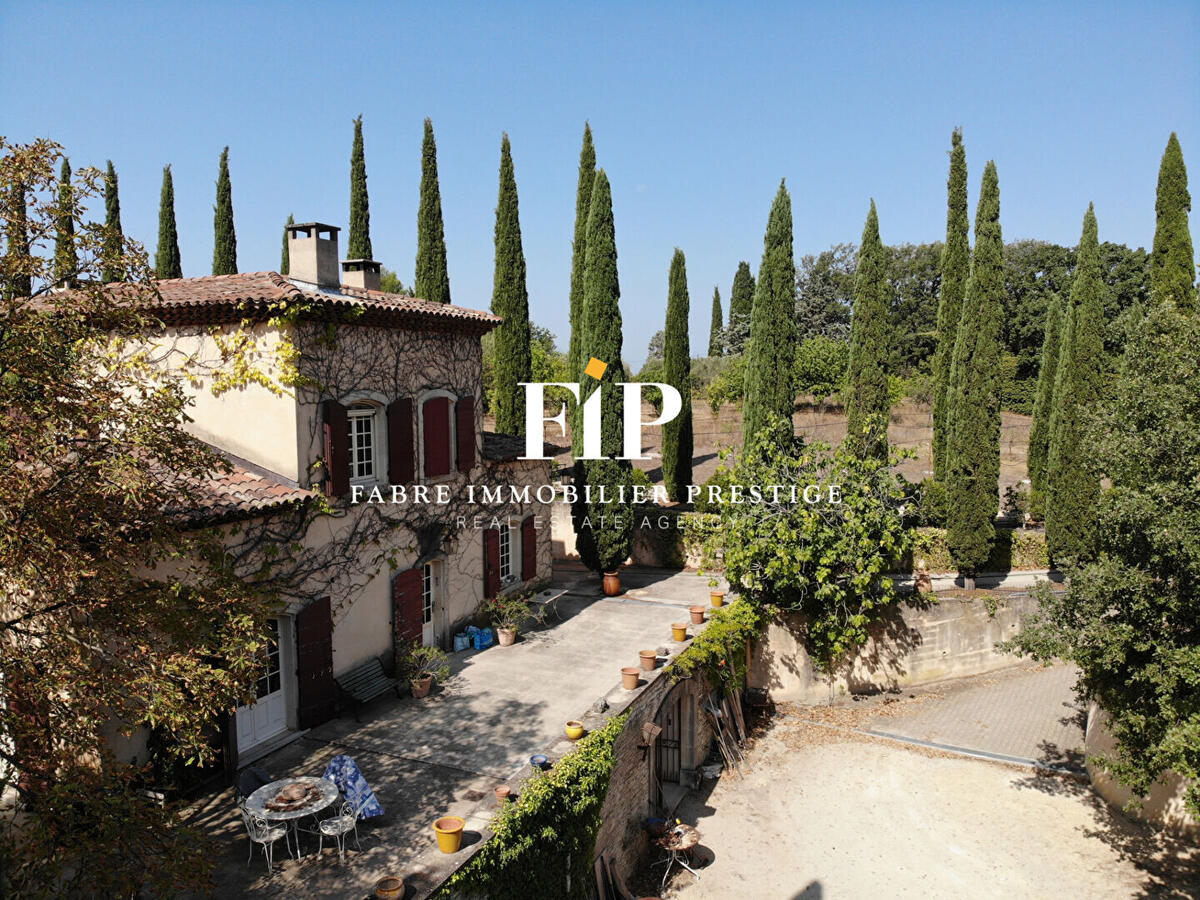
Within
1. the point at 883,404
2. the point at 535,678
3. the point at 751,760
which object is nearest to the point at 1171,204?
the point at 883,404

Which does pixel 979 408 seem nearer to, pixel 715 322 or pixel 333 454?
pixel 333 454

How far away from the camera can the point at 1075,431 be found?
21109 mm

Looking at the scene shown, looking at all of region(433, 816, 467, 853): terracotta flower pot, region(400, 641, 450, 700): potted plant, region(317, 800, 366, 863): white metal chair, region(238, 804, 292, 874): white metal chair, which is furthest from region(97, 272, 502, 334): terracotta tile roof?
region(433, 816, 467, 853): terracotta flower pot

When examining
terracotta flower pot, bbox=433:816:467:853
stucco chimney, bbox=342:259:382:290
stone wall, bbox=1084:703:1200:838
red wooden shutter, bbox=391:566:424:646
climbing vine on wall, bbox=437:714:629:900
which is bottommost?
stone wall, bbox=1084:703:1200:838

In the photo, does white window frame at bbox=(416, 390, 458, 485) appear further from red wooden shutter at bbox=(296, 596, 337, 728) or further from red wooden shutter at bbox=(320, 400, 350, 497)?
red wooden shutter at bbox=(296, 596, 337, 728)

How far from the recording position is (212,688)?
6445mm

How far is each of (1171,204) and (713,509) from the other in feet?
59.2

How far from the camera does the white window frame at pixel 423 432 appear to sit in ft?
50.6

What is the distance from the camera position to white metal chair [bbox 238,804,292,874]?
8.95m

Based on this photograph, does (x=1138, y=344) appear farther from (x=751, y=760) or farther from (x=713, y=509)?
(x=713, y=509)

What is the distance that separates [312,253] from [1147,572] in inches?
569

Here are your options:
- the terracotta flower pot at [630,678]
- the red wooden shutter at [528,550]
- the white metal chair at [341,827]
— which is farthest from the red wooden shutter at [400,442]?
the white metal chair at [341,827]

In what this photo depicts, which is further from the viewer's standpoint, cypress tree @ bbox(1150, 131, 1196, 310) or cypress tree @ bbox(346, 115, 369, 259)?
cypress tree @ bbox(346, 115, 369, 259)

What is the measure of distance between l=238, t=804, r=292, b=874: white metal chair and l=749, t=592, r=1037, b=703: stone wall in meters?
12.9
